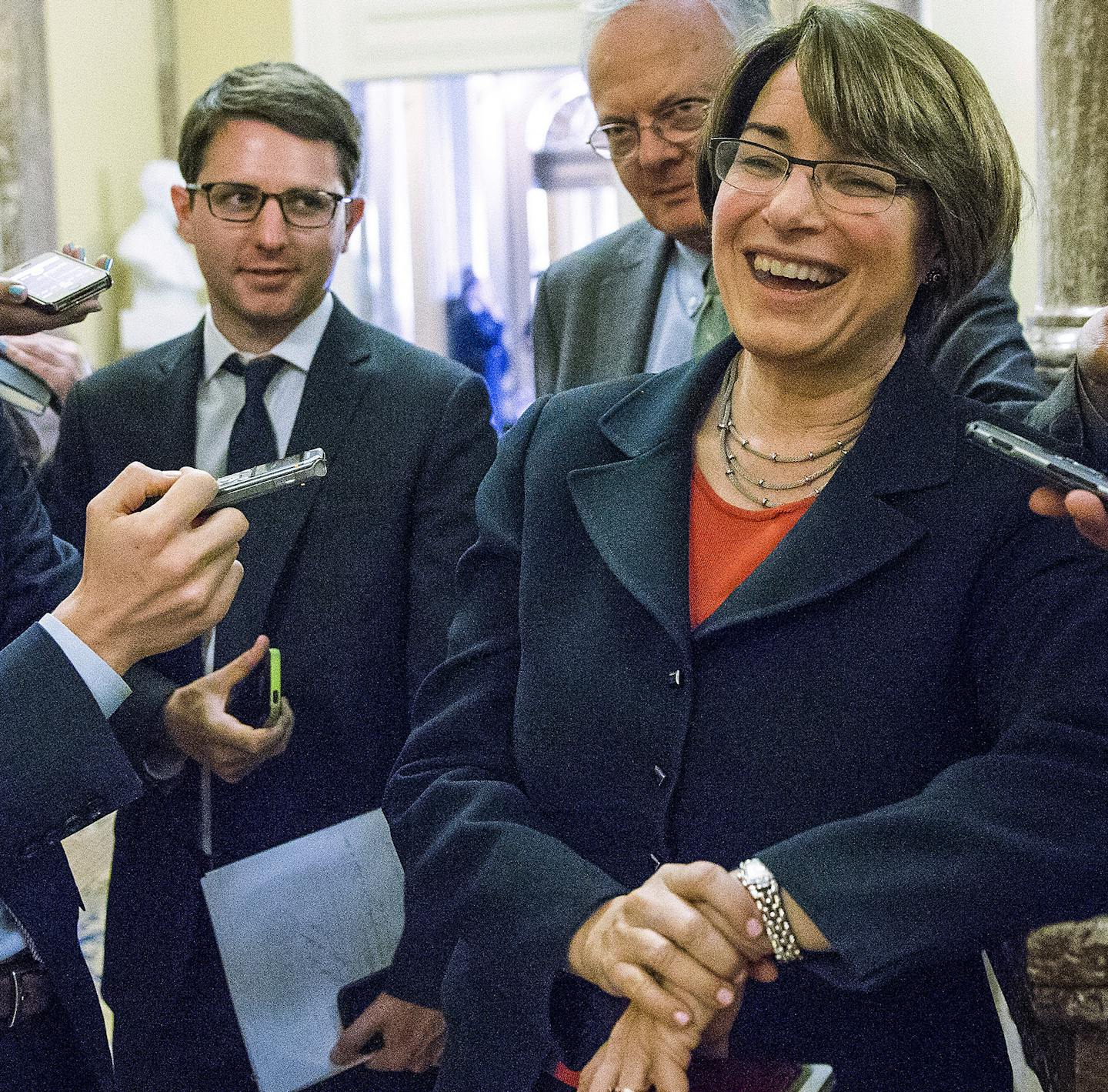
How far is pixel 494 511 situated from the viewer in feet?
5.57

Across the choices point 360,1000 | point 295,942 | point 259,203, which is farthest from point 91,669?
point 259,203

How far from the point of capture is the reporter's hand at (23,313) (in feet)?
5.88

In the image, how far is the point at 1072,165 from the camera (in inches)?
95.0

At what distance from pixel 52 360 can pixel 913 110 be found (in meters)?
1.58

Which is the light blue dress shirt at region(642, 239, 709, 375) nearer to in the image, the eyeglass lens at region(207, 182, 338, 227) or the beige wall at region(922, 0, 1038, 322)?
the eyeglass lens at region(207, 182, 338, 227)

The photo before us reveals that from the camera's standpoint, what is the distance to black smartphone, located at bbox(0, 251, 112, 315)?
5.93 ft

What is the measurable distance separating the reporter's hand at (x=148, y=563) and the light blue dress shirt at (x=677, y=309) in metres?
1.12

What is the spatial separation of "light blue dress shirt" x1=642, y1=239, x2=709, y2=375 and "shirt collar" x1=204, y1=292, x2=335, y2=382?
55cm

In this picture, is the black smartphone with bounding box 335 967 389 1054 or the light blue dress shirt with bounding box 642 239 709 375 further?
the light blue dress shirt with bounding box 642 239 709 375

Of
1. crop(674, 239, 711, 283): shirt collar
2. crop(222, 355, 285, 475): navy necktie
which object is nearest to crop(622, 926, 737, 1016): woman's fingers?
crop(222, 355, 285, 475): navy necktie

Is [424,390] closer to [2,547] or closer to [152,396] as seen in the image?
[152,396]

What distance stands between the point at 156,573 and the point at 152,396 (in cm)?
96

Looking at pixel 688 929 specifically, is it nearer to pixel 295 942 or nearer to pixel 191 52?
pixel 295 942

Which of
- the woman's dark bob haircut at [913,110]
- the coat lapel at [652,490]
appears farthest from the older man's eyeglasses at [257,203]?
the woman's dark bob haircut at [913,110]
